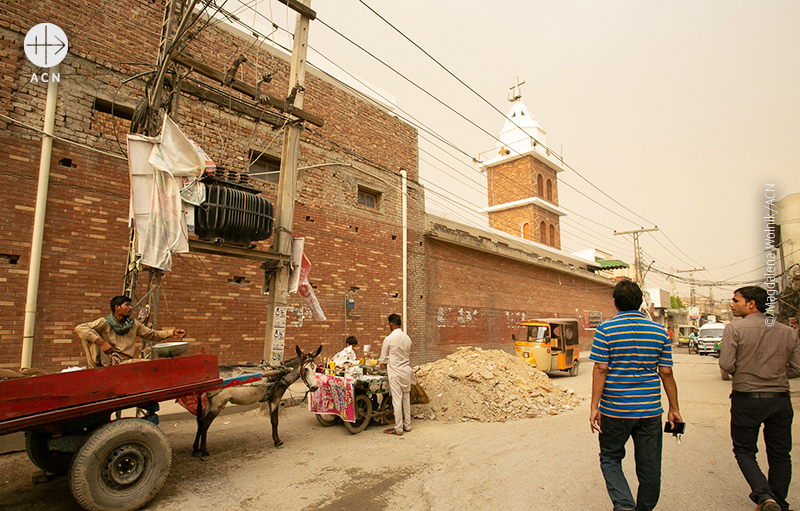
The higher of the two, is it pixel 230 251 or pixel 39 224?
pixel 39 224

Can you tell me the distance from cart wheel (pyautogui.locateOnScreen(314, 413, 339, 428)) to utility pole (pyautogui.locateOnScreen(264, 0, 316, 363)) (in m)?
1.26

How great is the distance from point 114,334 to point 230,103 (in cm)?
444

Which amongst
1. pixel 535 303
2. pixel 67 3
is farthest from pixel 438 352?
pixel 67 3

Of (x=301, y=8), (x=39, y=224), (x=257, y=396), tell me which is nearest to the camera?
(x=257, y=396)

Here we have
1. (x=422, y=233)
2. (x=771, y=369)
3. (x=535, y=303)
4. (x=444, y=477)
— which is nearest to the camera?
(x=771, y=369)

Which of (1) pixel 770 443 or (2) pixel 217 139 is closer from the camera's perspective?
(1) pixel 770 443

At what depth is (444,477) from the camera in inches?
185

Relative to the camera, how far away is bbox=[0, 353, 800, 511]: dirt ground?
400 cm

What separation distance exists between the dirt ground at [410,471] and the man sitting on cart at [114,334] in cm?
136

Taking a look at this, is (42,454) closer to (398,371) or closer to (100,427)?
(100,427)

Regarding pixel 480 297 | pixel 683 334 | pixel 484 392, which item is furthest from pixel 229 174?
pixel 683 334

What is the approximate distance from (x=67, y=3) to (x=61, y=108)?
209 centimetres

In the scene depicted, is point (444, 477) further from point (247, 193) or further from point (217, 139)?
point (217, 139)

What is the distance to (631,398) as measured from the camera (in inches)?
124
